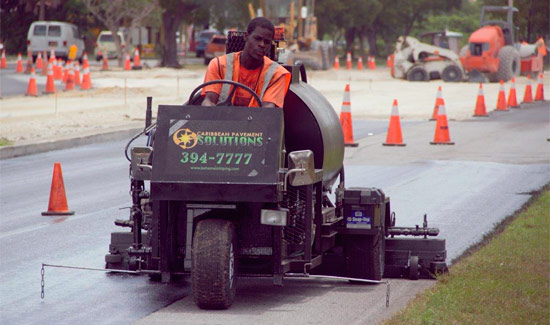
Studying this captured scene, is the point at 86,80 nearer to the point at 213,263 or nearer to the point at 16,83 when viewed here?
the point at 16,83

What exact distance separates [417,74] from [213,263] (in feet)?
115

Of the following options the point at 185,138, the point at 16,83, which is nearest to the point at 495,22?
the point at 16,83

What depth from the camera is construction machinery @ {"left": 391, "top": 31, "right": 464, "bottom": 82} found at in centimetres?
3950

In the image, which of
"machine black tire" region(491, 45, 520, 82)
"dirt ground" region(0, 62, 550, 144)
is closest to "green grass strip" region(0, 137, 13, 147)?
"dirt ground" region(0, 62, 550, 144)

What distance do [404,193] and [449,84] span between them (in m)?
25.6

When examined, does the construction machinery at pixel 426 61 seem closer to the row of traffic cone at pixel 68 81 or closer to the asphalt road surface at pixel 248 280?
the row of traffic cone at pixel 68 81

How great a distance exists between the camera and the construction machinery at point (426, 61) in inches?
1555

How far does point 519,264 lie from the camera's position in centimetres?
867

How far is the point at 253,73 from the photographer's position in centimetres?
745

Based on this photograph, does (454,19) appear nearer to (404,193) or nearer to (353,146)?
Result: (353,146)

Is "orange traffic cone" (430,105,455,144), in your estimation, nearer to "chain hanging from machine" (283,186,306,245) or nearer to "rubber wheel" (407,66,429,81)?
"chain hanging from machine" (283,186,306,245)

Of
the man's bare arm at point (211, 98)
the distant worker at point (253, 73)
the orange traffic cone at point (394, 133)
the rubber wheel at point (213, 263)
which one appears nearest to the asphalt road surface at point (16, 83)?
the orange traffic cone at point (394, 133)

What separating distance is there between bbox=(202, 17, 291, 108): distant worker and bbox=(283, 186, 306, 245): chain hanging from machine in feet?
1.88

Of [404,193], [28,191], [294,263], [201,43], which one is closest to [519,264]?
[294,263]
